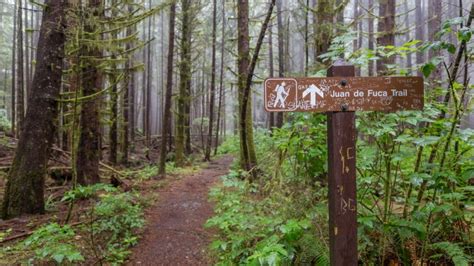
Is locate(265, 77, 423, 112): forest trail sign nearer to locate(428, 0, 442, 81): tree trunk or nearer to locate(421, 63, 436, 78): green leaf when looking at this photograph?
locate(421, 63, 436, 78): green leaf

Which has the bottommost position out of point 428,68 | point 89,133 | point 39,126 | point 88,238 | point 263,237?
point 88,238

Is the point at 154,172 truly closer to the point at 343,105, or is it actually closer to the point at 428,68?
the point at 343,105

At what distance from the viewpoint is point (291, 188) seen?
364 centimetres

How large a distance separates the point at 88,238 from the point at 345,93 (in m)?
4.44

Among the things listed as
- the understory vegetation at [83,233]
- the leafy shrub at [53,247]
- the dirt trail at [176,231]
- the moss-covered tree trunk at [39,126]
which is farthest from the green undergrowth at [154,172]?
the leafy shrub at [53,247]

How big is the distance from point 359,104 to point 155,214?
17.7 ft

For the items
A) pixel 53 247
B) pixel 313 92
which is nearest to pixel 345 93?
pixel 313 92

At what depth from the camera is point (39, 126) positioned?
5.70 metres

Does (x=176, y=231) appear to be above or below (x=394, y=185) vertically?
below

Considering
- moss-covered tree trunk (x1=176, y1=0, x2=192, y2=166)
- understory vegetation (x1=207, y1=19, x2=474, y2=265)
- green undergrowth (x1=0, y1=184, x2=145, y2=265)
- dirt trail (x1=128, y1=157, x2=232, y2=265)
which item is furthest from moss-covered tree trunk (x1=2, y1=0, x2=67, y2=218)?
moss-covered tree trunk (x1=176, y1=0, x2=192, y2=166)

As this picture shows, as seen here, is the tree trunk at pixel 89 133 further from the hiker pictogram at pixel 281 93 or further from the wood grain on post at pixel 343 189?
the wood grain on post at pixel 343 189

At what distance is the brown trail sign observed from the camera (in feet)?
7.18

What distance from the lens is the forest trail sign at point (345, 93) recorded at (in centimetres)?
222

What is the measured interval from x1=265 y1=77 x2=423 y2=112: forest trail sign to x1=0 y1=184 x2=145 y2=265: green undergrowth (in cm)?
288
